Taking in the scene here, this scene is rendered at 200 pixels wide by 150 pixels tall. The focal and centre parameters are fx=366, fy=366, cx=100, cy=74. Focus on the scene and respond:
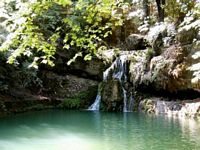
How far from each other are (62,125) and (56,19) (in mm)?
6452

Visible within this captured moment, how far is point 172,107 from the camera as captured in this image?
13195mm

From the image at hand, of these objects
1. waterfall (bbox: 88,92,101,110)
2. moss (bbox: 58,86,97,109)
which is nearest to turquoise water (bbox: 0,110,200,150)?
waterfall (bbox: 88,92,101,110)

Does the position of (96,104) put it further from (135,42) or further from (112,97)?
(135,42)

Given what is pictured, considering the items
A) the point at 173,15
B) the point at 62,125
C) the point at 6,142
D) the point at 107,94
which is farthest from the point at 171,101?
the point at 6,142

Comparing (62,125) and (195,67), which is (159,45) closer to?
(62,125)

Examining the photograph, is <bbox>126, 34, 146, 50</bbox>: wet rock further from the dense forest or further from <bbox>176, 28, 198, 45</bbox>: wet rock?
<bbox>176, 28, 198, 45</bbox>: wet rock

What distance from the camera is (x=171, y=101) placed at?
1370cm

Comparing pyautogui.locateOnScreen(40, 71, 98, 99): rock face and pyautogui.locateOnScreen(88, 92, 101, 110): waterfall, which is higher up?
pyautogui.locateOnScreen(40, 71, 98, 99): rock face

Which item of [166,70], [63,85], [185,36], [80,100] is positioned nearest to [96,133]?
[166,70]

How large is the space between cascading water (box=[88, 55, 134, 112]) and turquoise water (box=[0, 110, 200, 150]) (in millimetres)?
2064

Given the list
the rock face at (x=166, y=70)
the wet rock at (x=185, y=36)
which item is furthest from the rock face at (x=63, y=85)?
the wet rock at (x=185, y=36)

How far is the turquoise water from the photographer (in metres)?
7.42

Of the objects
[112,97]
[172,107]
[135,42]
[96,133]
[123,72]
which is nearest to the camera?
[96,133]

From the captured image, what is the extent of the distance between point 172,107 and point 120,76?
9.37ft
